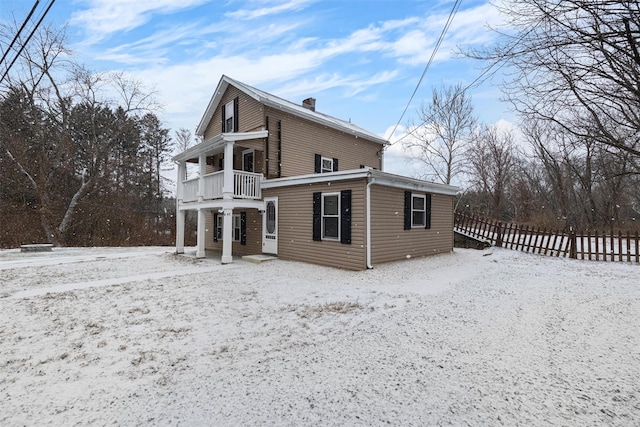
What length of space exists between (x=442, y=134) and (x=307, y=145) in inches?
531

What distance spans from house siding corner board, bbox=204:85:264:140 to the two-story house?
0.04 metres

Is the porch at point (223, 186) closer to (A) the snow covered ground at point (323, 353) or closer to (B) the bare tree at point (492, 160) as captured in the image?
(A) the snow covered ground at point (323, 353)

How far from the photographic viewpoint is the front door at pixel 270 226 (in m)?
11.2

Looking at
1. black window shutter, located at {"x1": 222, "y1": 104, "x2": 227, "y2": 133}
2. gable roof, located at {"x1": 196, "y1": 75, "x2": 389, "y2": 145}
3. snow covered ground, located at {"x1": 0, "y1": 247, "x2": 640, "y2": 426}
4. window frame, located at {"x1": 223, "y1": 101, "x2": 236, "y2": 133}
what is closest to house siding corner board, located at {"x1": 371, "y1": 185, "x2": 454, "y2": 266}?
snow covered ground, located at {"x1": 0, "y1": 247, "x2": 640, "y2": 426}

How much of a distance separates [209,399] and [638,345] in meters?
5.01

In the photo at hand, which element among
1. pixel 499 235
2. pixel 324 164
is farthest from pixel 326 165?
pixel 499 235

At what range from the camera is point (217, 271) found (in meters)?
9.16

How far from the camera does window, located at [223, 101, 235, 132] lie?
13883 millimetres

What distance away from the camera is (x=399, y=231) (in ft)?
33.5

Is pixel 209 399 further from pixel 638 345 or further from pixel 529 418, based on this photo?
pixel 638 345

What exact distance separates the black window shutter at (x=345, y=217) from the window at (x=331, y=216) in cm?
18

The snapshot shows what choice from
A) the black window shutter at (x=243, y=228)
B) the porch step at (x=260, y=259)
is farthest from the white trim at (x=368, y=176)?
the porch step at (x=260, y=259)

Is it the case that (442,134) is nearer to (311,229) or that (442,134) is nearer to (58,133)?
(311,229)

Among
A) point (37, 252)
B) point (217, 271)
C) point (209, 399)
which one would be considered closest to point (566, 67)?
point (209, 399)
